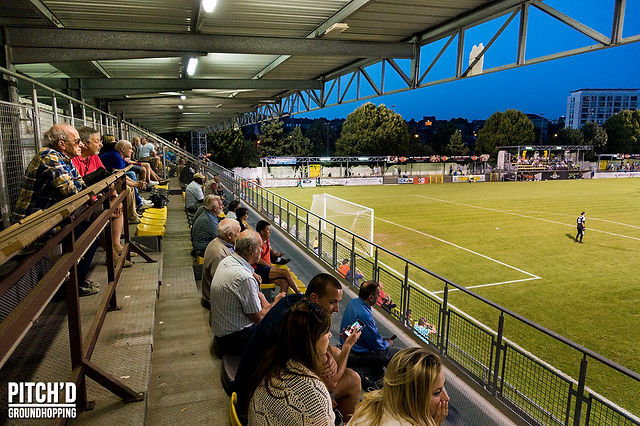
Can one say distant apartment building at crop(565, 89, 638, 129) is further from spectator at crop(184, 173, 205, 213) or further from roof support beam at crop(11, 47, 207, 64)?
roof support beam at crop(11, 47, 207, 64)

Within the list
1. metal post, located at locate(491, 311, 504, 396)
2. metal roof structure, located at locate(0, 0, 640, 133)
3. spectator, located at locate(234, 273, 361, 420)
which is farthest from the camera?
metal roof structure, located at locate(0, 0, 640, 133)

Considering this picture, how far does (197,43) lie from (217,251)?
12.0ft

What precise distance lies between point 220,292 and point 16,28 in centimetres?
467

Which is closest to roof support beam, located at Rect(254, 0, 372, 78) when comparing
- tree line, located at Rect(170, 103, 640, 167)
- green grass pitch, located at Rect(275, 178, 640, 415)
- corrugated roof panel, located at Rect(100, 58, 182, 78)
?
corrugated roof panel, located at Rect(100, 58, 182, 78)

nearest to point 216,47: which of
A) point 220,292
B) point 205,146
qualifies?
point 220,292

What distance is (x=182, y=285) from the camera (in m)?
5.55

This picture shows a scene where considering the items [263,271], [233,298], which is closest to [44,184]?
[233,298]

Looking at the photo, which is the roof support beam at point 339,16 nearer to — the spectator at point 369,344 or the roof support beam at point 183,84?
the spectator at point 369,344

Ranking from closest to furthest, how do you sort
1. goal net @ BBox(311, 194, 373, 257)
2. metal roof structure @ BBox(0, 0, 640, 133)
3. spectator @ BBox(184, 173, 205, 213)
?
metal roof structure @ BBox(0, 0, 640, 133), spectator @ BBox(184, 173, 205, 213), goal net @ BBox(311, 194, 373, 257)

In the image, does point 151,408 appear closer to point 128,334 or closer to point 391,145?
point 128,334

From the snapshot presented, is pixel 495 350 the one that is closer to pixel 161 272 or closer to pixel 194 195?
pixel 161 272

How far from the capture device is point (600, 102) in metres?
167

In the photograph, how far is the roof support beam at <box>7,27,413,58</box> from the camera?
5531 mm

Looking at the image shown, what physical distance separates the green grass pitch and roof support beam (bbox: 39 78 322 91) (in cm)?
669
